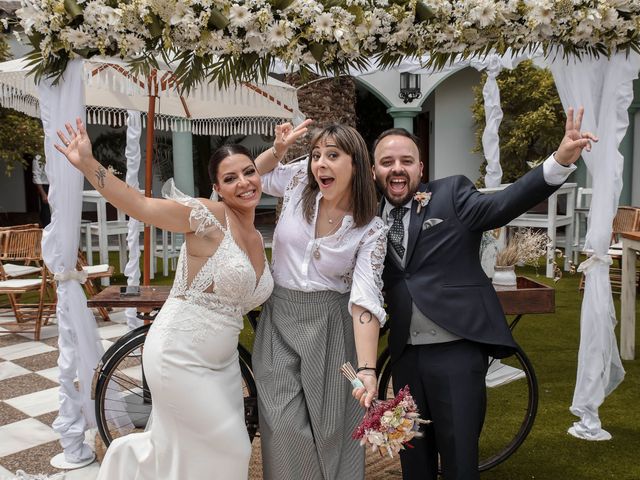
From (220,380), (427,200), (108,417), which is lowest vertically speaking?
(108,417)

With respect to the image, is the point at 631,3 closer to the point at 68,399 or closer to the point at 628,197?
the point at 68,399

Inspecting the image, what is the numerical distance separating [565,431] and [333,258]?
2304 millimetres

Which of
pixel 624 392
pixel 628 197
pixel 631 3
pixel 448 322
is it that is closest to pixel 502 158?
pixel 628 197

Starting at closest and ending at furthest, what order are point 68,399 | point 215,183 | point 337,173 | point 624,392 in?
point 337,173, point 215,183, point 68,399, point 624,392

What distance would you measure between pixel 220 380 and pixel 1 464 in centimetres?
184

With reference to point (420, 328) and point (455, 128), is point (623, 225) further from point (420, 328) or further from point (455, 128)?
point (455, 128)

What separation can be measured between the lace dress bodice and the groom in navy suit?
600 millimetres

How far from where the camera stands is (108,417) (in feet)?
12.0

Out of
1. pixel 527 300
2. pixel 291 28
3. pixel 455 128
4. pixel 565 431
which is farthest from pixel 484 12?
pixel 455 128

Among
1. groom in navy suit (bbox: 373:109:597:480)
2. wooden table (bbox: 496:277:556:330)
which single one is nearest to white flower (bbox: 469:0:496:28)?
groom in navy suit (bbox: 373:109:597:480)

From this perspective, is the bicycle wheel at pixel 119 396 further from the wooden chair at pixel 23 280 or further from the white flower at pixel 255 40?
the wooden chair at pixel 23 280

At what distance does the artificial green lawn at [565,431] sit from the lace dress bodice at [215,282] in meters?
1.82

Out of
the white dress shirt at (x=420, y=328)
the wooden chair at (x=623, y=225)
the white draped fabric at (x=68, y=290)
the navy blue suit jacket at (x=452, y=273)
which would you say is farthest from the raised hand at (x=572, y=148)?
the wooden chair at (x=623, y=225)

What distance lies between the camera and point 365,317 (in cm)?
252
